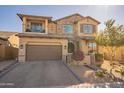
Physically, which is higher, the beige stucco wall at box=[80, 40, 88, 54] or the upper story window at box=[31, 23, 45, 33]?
the upper story window at box=[31, 23, 45, 33]

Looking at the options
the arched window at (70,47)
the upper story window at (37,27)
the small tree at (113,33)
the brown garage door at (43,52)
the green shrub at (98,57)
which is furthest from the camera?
the arched window at (70,47)

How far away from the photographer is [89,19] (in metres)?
20.7

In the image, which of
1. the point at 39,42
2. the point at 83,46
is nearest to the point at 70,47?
the point at 83,46

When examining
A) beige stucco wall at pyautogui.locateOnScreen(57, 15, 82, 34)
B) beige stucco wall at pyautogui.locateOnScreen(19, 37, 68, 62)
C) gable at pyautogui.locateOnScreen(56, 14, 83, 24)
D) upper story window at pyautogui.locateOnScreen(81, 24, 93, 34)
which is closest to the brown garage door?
beige stucco wall at pyautogui.locateOnScreen(19, 37, 68, 62)

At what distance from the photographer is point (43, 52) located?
17344mm

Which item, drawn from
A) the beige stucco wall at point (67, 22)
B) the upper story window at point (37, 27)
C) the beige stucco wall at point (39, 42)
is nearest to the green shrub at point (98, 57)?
the beige stucco wall at point (39, 42)

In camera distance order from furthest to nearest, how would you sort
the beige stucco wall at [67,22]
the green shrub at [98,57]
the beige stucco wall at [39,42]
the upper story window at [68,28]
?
the upper story window at [68,28] → the beige stucco wall at [67,22] → the green shrub at [98,57] → the beige stucco wall at [39,42]

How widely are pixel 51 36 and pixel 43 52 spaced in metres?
1.89

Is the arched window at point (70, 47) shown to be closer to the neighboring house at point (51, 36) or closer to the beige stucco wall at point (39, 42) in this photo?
the neighboring house at point (51, 36)

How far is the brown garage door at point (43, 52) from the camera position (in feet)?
55.8

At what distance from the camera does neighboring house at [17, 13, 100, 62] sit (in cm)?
1702

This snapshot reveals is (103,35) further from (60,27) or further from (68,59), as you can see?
(60,27)

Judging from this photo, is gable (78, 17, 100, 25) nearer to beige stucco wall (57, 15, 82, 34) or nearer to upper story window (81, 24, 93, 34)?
upper story window (81, 24, 93, 34)
